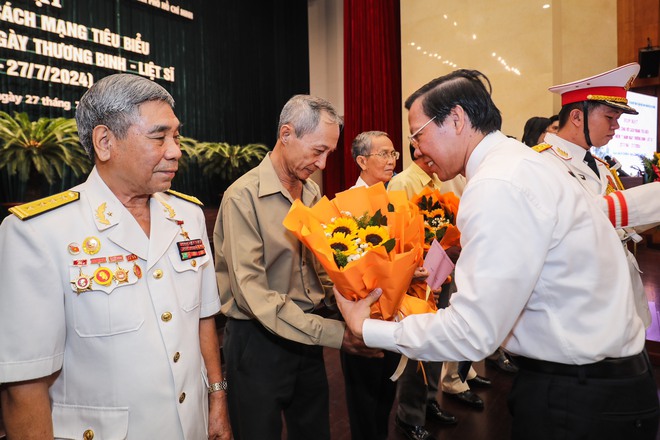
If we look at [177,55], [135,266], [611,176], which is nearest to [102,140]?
[135,266]

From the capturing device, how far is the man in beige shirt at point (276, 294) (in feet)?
5.03

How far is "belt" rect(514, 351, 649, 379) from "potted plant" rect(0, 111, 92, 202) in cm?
407

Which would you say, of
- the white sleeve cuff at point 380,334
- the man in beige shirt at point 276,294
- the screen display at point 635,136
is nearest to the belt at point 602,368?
the white sleeve cuff at point 380,334

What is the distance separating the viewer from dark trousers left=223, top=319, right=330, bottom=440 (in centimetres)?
164

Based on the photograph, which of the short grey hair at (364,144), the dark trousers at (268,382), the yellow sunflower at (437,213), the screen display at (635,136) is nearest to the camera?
the dark trousers at (268,382)

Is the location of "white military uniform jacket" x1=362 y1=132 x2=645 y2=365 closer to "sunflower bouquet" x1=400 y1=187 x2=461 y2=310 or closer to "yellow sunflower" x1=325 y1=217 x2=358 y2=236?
"yellow sunflower" x1=325 y1=217 x2=358 y2=236

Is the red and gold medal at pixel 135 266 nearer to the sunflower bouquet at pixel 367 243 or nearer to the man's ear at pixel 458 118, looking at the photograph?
the sunflower bouquet at pixel 367 243

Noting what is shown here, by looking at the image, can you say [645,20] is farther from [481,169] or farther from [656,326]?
[481,169]

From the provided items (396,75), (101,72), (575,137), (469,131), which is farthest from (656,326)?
(101,72)

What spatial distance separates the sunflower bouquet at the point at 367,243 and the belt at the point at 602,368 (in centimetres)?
43

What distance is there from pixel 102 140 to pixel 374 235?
2.72ft

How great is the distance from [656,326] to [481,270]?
372cm

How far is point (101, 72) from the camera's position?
6137 mm

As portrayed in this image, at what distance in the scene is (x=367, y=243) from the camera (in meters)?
1.41
